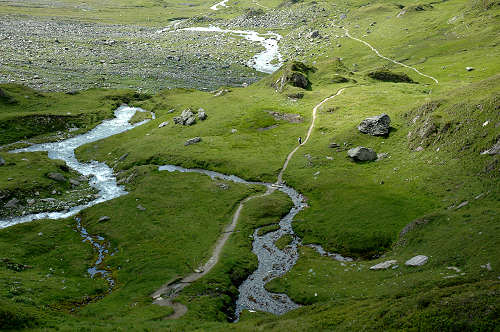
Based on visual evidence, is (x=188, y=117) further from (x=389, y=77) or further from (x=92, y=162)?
(x=389, y=77)

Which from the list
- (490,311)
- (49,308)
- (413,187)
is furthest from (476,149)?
(49,308)

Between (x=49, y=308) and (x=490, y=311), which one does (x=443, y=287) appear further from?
(x=49, y=308)

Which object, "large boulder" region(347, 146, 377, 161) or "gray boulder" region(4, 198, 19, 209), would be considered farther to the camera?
"large boulder" region(347, 146, 377, 161)

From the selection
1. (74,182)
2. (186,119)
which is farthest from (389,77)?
(74,182)

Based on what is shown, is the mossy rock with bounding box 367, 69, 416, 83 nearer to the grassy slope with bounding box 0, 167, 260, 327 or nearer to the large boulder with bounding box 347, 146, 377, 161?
the large boulder with bounding box 347, 146, 377, 161

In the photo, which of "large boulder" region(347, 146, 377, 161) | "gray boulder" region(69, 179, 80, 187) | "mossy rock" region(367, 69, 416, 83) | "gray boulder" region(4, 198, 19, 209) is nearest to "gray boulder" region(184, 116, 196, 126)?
"gray boulder" region(69, 179, 80, 187)

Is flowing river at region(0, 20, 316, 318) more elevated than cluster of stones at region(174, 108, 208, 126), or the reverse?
cluster of stones at region(174, 108, 208, 126)
